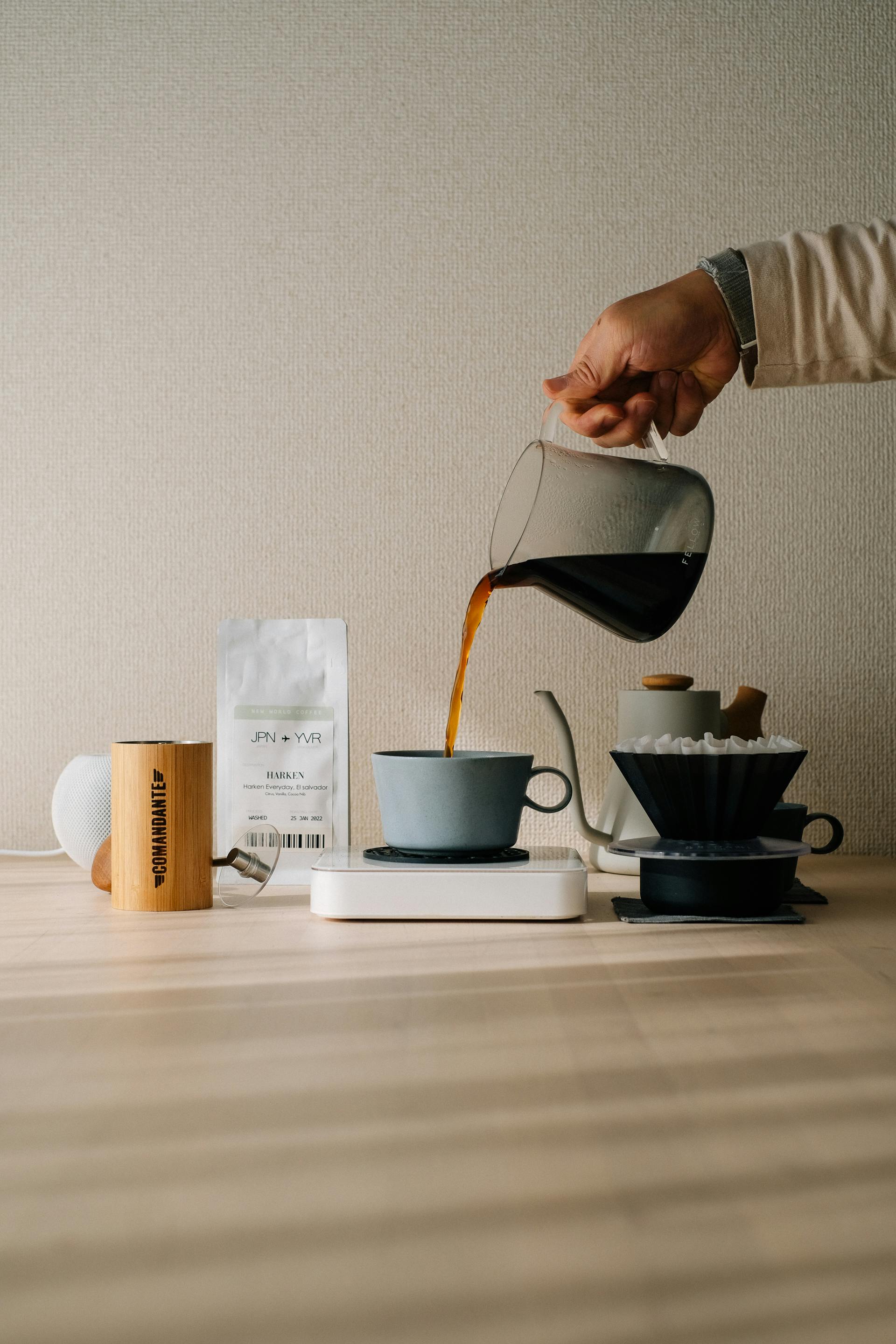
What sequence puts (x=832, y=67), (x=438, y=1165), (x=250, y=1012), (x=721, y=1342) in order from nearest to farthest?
(x=721, y=1342)
(x=438, y=1165)
(x=250, y=1012)
(x=832, y=67)

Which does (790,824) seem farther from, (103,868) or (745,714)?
(103,868)

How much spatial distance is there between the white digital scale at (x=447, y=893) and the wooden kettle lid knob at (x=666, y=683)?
0.96 feet

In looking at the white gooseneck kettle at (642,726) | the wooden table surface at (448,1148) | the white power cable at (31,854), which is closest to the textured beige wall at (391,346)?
the white power cable at (31,854)

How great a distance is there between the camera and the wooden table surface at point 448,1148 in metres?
0.32

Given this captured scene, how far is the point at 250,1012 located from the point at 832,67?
51.5 inches

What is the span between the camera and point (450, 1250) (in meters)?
0.35

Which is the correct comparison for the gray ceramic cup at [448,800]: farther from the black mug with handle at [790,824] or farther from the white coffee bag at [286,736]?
the black mug with handle at [790,824]

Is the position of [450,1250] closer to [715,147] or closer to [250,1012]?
[250,1012]

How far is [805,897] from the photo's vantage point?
1.01 meters

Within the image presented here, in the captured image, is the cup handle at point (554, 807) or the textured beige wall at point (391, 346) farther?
the textured beige wall at point (391, 346)

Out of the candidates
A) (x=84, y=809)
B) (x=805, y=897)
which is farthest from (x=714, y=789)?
(x=84, y=809)

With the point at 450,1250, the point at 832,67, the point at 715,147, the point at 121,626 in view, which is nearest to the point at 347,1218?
the point at 450,1250

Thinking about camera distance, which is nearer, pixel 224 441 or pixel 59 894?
pixel 59 894

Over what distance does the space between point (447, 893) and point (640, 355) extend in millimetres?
521
